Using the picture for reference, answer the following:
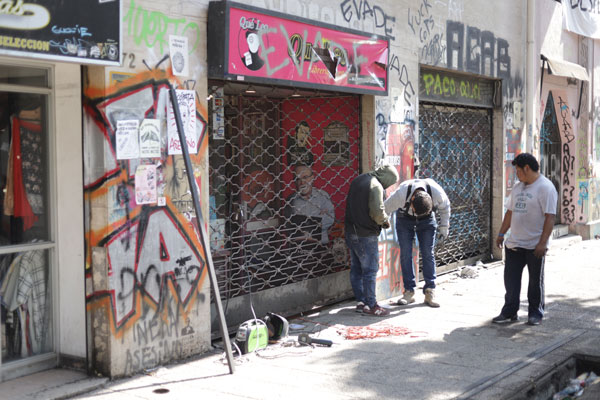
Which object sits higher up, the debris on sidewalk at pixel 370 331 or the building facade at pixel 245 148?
the building facade at pixel 245 148

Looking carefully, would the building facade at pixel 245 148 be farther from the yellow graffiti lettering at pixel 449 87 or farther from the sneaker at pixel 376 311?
the sneaker at pixel 376 311

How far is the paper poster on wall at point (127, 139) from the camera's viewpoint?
555 centimetres

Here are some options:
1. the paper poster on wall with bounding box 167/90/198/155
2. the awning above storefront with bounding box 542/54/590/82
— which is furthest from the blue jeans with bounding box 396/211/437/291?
the awning above storefront with bounding box 542/54/590/82

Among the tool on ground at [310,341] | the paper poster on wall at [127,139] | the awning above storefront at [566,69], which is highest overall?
the awning above storefront at [566,69]

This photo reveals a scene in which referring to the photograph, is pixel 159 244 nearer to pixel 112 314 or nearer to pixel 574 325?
pixel 112 314

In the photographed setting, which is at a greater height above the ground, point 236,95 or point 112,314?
point 236,95

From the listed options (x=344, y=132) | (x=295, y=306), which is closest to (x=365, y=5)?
(x=344, y=132)

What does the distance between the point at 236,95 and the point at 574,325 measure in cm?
426

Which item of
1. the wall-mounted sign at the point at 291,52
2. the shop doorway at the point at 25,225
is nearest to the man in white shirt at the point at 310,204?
the wall-mounted sign at the point at 291,52

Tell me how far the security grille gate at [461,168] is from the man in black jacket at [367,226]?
2.38 meters

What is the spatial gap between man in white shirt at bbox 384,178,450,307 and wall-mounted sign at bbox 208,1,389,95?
4.03 feet

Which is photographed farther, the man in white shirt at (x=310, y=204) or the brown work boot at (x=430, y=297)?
the brown work boot at (x=430, y=297)

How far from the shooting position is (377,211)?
766 cm

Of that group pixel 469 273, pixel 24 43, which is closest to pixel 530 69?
pixel 469 273
